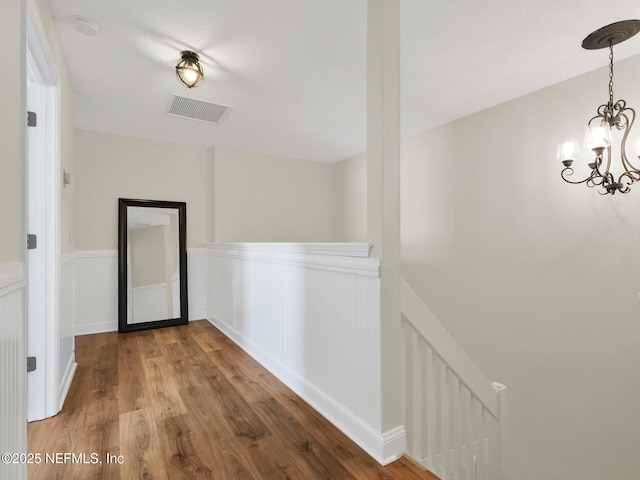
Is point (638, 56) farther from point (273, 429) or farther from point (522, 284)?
point (273, 429)

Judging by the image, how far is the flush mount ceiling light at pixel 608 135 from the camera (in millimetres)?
2020

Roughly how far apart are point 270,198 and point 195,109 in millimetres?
1800

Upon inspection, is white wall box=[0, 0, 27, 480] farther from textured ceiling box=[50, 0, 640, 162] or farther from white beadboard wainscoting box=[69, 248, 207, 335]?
white beadboard wainscoting box=[69, 248, 207, 335]

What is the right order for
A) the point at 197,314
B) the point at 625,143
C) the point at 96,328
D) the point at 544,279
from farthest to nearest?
the point at 197,314 → the point at 96,328 → the point at 544,279 → the point at 625,143

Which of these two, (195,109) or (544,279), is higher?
(195,109)

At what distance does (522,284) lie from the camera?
295 cm

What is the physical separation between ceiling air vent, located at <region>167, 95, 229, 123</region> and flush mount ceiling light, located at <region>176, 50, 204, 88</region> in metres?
0.72

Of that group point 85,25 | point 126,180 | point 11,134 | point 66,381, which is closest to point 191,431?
point 66,381

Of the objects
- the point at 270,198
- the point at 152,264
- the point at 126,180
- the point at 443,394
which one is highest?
the point at 126,180

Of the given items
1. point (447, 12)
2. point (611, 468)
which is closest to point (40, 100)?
point (447, 12)

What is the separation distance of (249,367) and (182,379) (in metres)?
0.50

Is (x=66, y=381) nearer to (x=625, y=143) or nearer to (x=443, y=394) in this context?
(x=443, y=394)

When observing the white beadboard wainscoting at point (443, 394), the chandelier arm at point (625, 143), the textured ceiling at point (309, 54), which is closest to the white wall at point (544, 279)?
the chandelier arm at point (625, 143)

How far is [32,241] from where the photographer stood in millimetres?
1868
